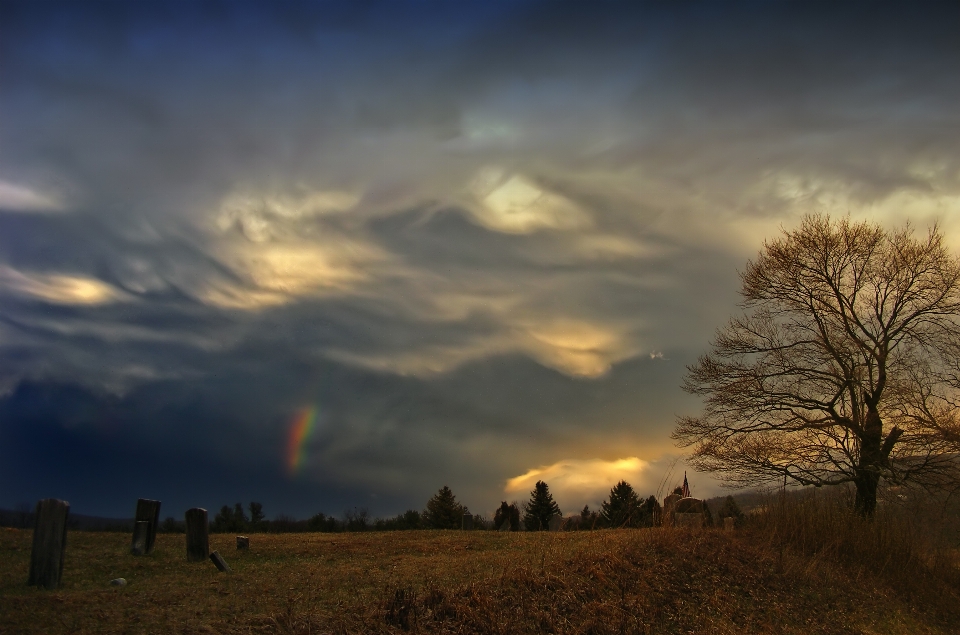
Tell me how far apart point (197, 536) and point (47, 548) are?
3.85 m

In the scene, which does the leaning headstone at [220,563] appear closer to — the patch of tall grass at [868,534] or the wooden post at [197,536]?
the wooden post at [197,536]

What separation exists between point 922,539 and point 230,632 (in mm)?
19560

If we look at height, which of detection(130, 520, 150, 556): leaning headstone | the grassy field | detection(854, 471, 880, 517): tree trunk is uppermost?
detection(854, 471, 880, 517): tree trunk

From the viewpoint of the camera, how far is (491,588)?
10.7 m

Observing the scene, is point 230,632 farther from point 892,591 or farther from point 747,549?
point 892,591

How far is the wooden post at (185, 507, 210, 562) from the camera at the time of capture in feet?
47.3

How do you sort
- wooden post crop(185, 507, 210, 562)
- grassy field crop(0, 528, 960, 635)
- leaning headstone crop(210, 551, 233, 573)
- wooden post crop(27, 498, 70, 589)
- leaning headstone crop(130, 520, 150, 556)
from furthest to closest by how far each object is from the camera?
leaning headstone crop(130, 520, 150, 556), wooden post crop(185, 507, 210, 562), leaning headstone crop(210, 551, 233, 573), wooden post crop(27, 498, 70, 589), grassy field crop(0, 528, 960, 635)

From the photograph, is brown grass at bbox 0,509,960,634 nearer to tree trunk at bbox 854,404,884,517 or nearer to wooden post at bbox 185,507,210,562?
wooden post at bbox 185,507,210,562

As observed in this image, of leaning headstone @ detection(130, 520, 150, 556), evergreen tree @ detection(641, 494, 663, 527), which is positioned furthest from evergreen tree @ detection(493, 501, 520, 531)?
leaning headstone @ detection(130, 520, 150, 556)

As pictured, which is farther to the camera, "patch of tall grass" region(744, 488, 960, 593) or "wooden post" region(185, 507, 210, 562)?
"patch of tall grass" region(744, 488, 960, 593)

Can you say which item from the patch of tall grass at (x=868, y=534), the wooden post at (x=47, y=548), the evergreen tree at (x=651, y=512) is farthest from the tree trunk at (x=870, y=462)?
the wooden post at (x=47, y=548)

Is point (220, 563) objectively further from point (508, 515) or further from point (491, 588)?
point (508, 515)

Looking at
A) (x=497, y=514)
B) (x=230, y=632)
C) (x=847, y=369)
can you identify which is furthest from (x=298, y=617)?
(x=847, y=369)

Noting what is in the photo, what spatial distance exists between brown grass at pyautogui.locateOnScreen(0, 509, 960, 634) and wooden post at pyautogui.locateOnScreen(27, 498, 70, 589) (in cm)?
27
